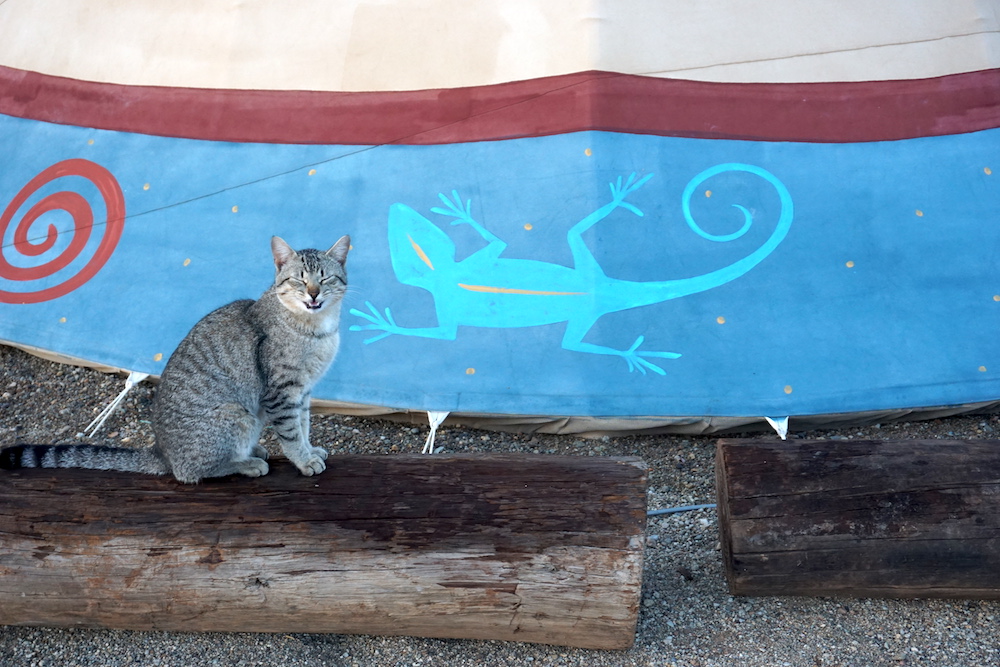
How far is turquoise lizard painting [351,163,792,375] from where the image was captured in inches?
162

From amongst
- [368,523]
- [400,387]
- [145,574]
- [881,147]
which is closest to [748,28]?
[881,147]

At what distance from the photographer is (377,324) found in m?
4.22

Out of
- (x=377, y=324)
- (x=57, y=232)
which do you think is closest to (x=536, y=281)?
(x=377, y=324)

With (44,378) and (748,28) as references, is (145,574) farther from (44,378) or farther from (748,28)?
(748,28)

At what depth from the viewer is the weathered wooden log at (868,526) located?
9.13ft

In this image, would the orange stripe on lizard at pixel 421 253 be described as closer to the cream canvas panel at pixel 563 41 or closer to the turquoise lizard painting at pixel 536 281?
the turquoise lizard painting at pixel 536 281

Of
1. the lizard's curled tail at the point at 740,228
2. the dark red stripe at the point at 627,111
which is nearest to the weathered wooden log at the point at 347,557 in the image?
the lizard's curled tail at the point at 740,228

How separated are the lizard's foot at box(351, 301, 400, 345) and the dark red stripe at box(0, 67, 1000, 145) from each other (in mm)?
968

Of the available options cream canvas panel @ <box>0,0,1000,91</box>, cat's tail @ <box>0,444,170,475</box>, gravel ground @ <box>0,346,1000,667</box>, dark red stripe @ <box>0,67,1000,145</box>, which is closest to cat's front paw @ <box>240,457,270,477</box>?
cat's tail @ <box>0,444,170,475</box>

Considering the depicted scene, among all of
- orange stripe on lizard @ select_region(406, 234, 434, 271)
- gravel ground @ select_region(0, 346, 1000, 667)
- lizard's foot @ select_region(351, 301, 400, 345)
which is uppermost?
orange stripe on lizard @ select_region(406, 234, 434, 271)

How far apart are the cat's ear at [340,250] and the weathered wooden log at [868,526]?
1.61 m

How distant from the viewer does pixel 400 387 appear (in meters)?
4.07

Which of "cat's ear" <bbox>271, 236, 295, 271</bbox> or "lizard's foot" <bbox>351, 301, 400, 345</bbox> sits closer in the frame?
"cat's ear" <bbox>271, 236, 295, 271</bbox>

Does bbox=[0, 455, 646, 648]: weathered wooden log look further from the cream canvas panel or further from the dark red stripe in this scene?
the cream canvas panel
